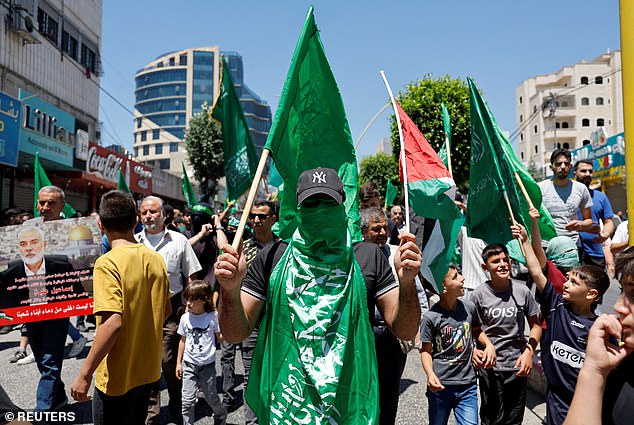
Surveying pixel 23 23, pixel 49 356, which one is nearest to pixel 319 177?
pixel 49 356

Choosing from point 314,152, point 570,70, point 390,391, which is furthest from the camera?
point 570,70

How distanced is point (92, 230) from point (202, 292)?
142cm

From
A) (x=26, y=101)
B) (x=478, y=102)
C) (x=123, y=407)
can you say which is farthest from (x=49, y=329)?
(x=26, y=101)

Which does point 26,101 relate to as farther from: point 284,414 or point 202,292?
point 284,414

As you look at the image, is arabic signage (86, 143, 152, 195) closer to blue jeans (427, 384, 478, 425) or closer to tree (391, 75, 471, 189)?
tree (391, 75, 471, 189)

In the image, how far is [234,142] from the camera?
670 cm

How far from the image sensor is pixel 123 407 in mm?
3283

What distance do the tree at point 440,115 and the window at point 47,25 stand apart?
1467 centimetres

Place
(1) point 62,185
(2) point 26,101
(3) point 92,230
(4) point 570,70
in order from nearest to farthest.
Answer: (3) point 92,230 < (2) point 26,101 < (1) point 62,185 < (4) point 570,70

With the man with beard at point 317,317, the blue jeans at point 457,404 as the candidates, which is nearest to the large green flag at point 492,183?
the blue jeans at point 457,404

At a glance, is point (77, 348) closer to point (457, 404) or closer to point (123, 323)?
point (123, 323)

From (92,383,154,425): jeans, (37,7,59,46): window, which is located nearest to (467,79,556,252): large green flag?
(92,383,154,425): jeans

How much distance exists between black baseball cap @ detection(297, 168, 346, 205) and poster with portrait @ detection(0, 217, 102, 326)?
3.32 metres

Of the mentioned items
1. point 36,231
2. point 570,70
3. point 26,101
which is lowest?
point 36,231
